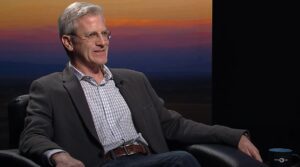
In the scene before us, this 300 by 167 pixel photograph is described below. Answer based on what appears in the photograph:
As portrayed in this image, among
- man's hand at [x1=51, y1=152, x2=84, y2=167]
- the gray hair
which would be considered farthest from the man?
man's hand at [x1=51, y1=152, x2=84, y2=167]

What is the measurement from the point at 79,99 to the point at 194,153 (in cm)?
58

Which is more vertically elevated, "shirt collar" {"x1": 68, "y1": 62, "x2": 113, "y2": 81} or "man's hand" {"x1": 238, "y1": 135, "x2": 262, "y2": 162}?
"shirt collar" {"x1": 68, "y1": 62, "x2": 113, "y2": 81}

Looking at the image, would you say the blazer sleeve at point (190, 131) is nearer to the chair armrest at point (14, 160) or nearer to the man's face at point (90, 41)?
the man's face at point (90, 41)

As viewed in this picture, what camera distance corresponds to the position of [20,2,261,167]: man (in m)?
2.36

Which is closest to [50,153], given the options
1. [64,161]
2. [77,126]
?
[64,161]

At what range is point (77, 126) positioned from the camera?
2414mm

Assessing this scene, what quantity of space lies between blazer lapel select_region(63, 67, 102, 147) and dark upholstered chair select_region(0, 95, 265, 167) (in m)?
0.22

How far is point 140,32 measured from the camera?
352 centimetres

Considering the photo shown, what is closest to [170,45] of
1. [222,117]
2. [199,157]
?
[222,117]

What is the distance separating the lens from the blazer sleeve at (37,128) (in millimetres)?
2180

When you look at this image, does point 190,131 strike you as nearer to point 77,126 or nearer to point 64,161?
point 77,126

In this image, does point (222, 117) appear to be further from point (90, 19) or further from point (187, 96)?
point (90, 19)

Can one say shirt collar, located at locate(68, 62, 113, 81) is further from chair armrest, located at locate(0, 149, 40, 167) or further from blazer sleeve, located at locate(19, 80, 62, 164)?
chair armrest, located at locate(0, 149, 40, 167)

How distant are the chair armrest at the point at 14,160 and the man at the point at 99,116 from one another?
35 mm
